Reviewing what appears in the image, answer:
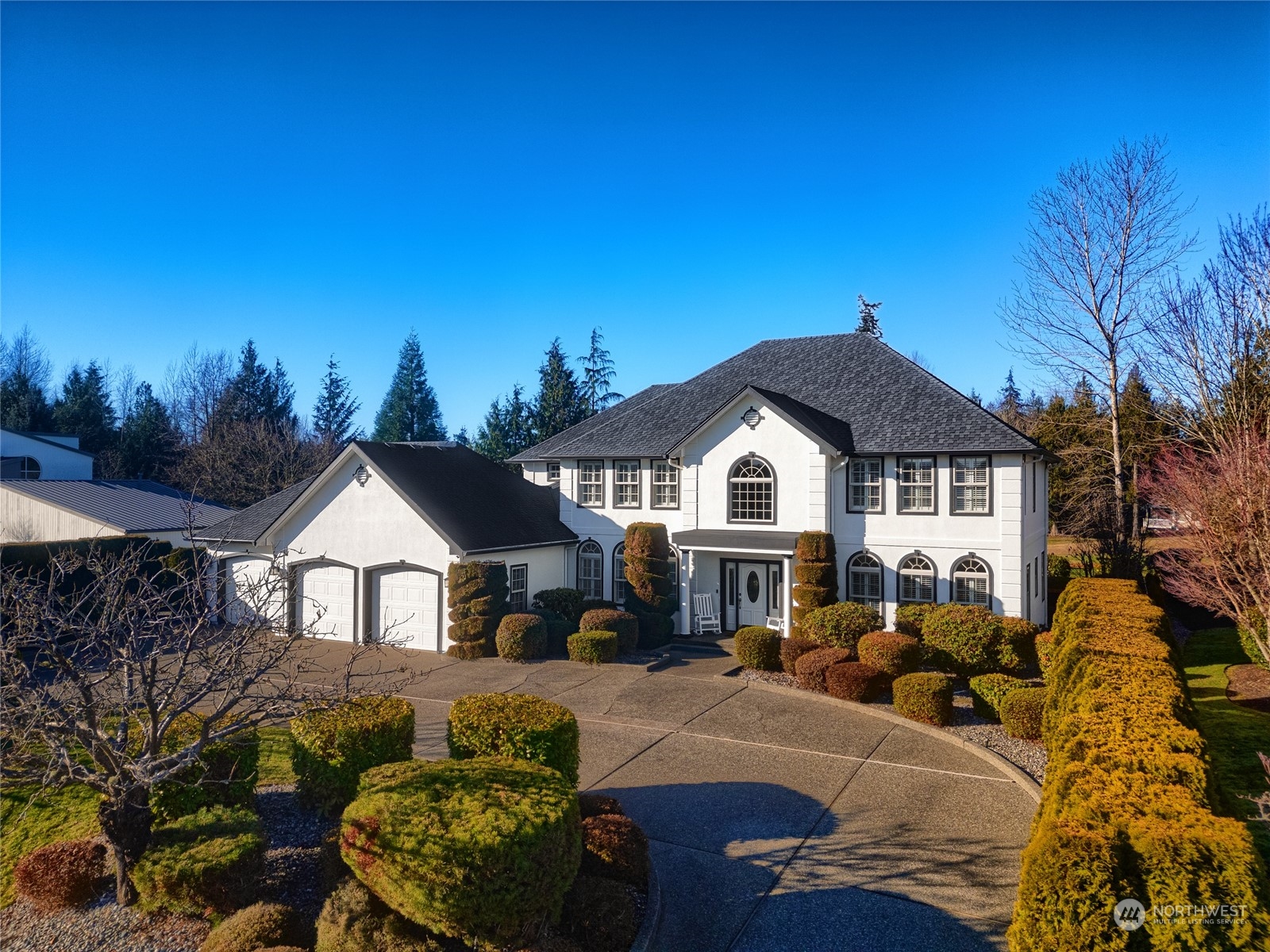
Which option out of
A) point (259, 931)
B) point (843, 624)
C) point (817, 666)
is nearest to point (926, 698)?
point (817, 666)

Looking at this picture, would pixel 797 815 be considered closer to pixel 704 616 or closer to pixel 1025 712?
pixel 1025 712

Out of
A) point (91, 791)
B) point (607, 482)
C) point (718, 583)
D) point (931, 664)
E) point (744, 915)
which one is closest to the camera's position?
point (744, 915)

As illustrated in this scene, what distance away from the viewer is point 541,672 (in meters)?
19.0

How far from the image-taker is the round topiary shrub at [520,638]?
20.2m

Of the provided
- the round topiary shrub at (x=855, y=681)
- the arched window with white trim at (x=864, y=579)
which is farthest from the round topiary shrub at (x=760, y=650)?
the arched window with white trim at (x=864, y=579)

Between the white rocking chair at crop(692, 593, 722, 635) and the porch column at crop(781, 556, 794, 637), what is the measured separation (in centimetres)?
238

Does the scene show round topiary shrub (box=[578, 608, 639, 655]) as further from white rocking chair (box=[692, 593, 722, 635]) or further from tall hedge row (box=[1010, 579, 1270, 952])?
tall hedge row (box=[1010, 579, 1270, 952])

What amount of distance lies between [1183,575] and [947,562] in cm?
610

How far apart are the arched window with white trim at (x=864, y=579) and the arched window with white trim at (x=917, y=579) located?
0.65 meters

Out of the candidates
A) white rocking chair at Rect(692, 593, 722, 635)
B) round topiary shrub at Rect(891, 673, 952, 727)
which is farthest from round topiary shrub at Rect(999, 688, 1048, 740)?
white rocking chair at Rect(692, 593, 722, 635)

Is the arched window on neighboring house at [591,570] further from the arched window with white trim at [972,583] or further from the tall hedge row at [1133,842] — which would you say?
the tall hedge row at [1133,842]

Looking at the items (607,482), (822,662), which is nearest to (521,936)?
(822,662)

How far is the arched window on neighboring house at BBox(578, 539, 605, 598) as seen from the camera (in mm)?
25269

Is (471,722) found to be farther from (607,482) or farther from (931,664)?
(607,482)
